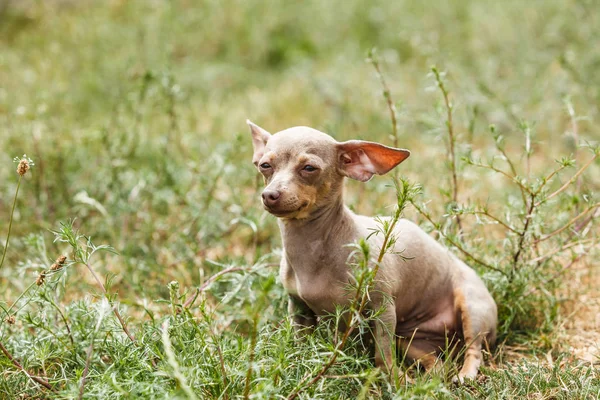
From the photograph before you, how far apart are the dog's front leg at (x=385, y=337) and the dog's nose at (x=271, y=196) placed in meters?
0.60

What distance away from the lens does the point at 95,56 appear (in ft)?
21.5

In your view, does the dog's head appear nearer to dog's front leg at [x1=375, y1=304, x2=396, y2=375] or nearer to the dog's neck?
the dog's neck

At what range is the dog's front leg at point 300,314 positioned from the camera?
2.66 m

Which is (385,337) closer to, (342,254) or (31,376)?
(342,254)

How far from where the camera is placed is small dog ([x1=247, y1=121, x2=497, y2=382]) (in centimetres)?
241

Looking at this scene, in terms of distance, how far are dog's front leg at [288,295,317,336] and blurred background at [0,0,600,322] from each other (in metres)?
0.66

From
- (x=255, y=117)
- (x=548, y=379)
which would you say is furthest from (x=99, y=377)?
(x=255, y=117)

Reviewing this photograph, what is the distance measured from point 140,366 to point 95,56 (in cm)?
496

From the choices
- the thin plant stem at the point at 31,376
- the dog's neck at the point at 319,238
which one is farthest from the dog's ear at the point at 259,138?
the thin plant stem at the point at 31,376

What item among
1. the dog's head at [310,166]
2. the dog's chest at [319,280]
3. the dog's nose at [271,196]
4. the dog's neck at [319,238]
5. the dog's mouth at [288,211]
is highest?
the dog's head at [310,166]

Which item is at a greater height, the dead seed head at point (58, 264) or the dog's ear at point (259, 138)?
the dog's ear at point (259, 138)

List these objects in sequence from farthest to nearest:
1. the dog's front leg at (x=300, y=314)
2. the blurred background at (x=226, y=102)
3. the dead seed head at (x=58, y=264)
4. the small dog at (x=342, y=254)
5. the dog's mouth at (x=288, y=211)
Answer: the blurred background at (x=226, y=102)
the dog's front leg at (x=300, y=314)
the small dog at (x=342, y=254)
the dog's mouth at (x=288, y=211)
the dead seed head at (x=58, y=264)

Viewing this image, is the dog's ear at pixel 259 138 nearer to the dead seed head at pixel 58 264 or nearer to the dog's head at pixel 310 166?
the dog's head at pixel 310 166

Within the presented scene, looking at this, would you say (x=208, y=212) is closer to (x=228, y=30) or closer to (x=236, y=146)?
(x=236, y=146)
